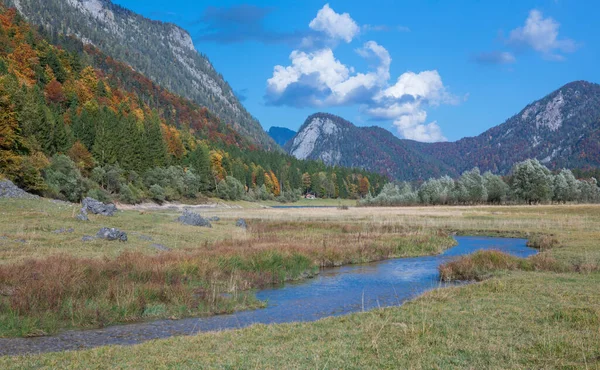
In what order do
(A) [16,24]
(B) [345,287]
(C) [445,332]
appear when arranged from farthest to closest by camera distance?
(A) [16,24] < (B) [345,287] < (C) [445,332]

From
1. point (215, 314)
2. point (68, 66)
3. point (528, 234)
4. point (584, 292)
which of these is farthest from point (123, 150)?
point (584, 292)

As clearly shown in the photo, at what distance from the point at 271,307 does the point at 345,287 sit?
5.91m

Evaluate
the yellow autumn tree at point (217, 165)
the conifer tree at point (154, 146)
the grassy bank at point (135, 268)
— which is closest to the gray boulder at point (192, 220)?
the grassy bank at point (135, 268)

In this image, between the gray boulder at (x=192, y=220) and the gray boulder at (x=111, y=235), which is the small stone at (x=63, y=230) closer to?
the gray boulder at (x=111, y=235)

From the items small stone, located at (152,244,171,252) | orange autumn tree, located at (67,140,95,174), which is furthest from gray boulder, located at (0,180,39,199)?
orange autumn tree, located at (67,140,95,174)

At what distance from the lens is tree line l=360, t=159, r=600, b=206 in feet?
344

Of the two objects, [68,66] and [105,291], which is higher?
[68,66]

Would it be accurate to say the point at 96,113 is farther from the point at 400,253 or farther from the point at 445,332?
the point at 445,332

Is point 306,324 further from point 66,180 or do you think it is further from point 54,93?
point 54,93

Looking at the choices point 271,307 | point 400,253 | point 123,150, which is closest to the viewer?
point 271,307

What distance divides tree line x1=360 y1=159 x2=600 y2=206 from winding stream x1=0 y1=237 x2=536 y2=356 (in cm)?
7992

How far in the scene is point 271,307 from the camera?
758 inches

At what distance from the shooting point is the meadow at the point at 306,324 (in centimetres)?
1045

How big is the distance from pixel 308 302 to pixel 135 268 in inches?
349
